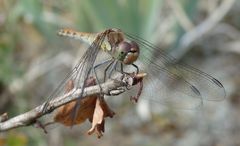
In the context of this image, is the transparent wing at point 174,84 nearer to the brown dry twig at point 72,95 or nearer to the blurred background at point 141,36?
the brown dry twig at point 72,95

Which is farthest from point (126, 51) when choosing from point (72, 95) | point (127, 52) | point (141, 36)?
point (141, 36)

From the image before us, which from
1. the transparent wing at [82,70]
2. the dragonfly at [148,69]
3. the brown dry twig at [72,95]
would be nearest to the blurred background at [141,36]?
the dragonfly at [148,69]

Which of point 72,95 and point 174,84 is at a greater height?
point 174,84

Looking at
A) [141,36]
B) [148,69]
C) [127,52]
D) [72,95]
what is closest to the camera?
[72,95]

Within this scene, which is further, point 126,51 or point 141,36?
point 141,36

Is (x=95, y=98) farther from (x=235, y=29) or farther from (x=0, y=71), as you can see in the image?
(x=235, y=29)

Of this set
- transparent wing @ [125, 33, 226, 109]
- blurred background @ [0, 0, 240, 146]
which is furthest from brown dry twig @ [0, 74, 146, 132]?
blurred background @ [0, 0, 240, 146]

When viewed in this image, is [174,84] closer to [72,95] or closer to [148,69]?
[148,69]

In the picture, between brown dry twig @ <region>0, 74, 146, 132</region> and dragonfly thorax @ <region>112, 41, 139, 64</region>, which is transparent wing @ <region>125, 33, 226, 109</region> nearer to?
dragonfly thorax @ <region>112, 41, 139, 64</region>
